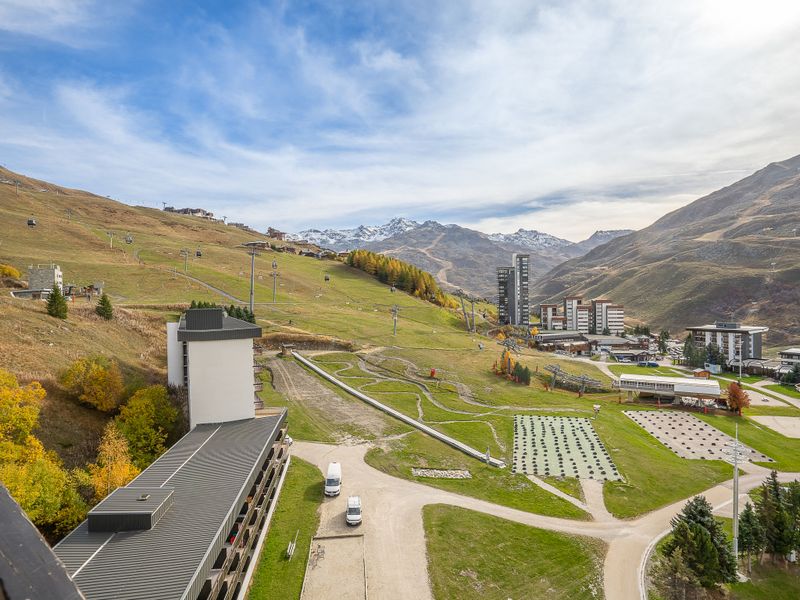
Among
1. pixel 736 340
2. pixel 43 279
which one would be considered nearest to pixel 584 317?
pixel 736 340

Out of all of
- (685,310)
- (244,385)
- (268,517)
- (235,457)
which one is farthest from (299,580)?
(685,310)

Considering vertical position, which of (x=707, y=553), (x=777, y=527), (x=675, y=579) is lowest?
(x=777, y=527)

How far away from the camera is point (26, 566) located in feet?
10.6

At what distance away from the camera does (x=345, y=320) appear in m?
95.2

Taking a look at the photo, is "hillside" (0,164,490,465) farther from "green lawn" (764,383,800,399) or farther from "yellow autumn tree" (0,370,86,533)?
"green lawn" (764,383,800,399)

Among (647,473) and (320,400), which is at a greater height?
(320,400)

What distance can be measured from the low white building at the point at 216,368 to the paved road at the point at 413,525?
8.16 metres

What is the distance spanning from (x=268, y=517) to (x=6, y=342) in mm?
26361

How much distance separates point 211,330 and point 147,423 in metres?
8.23

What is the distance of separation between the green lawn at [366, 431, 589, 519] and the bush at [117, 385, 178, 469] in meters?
16.9

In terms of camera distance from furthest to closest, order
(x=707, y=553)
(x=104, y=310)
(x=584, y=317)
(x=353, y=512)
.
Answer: (x=584, y=317), (x=104, y=310), (x=353, y=512), (x=707, y=553)

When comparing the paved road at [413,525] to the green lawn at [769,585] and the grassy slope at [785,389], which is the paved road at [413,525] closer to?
the green lawn at [769,585]

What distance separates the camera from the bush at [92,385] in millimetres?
34500

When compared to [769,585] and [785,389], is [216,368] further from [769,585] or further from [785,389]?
[785,389]
